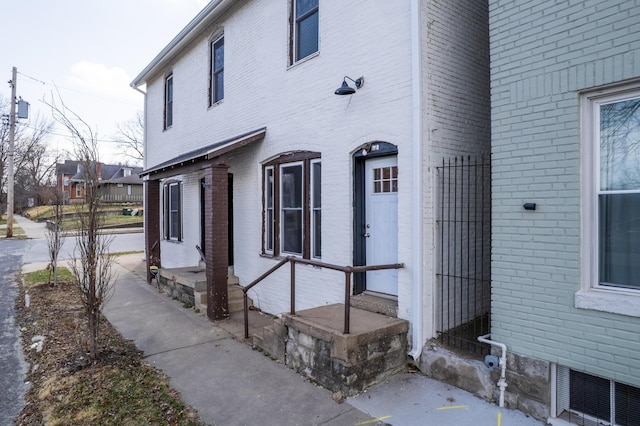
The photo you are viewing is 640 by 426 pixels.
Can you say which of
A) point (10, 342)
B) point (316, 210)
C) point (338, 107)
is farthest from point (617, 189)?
point (10, 342)

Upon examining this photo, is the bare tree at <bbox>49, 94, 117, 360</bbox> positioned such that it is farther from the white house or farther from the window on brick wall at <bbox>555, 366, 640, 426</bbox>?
the window on brick wall at <bbox>555, 366, 640, 426</bbox>

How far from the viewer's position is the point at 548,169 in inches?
148

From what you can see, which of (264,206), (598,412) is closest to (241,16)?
(264,206)

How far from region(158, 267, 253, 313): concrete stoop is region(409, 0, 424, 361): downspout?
4.35 metres

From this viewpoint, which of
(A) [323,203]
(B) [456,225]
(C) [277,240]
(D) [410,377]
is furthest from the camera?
(C) [277,240]

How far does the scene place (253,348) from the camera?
6.06 metres

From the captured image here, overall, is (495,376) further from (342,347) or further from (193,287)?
(193,287)

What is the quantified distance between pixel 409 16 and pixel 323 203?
2931mm

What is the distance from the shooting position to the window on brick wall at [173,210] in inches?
476

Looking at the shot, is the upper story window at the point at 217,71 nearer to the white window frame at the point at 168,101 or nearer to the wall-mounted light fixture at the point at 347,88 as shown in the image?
the white window frame at the point at 168,101

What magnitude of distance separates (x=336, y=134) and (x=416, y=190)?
1.84 m

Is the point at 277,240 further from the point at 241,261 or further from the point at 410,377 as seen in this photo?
the point at 410,377

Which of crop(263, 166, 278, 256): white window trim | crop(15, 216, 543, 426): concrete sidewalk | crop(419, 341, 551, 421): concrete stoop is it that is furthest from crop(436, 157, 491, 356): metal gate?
crop(263, 166, 278, 256): white window trim

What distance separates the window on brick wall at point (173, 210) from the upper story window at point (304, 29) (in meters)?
6.38
